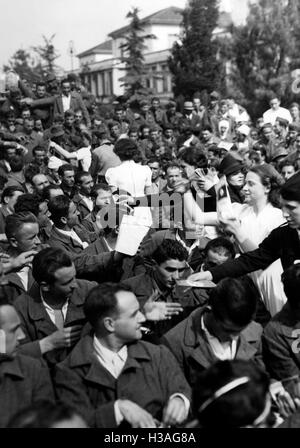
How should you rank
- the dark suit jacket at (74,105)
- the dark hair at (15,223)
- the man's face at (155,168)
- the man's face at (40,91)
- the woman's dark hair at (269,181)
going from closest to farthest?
the dark hair at (15,223) < the woman's dark hair at (269,181) < the man's face at (155,168) < the dark suit jacket at (74,105) < the man's face at (40,91)

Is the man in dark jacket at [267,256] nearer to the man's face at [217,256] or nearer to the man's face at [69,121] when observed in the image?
the man's face at [217,256]

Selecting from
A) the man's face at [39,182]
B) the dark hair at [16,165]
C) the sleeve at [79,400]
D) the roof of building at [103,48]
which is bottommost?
the sleeve at [79,400]

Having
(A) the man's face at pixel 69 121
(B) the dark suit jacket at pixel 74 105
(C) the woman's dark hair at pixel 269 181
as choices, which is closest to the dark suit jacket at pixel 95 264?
(C) the woman's dark hair at pixel 269 181

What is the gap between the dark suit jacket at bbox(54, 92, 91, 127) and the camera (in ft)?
42.2

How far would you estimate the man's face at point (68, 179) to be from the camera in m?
7.91

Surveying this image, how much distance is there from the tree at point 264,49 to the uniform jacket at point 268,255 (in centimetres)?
3078

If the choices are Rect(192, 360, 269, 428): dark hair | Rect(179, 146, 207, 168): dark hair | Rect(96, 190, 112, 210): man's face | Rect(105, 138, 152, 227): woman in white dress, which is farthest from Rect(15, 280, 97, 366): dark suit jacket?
Rect(179, 146, 207, 168): dark hair

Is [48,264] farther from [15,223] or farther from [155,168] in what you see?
[155,168]

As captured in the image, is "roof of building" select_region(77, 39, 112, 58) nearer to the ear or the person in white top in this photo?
the person in white top

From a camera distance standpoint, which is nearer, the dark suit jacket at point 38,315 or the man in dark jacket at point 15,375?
the man in dark jacket at point 15,375

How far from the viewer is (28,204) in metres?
5.93

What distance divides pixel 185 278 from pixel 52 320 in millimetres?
965

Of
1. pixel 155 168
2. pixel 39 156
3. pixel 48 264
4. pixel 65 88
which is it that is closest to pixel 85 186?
pixel 155 168
